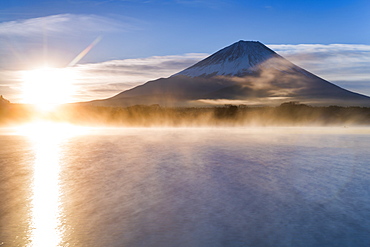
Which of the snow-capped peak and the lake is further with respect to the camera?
the snow-capped peak

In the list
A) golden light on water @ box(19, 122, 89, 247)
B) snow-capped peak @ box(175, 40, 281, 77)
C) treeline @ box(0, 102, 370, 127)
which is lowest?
treeline @ box(0, 102, 370, 127)

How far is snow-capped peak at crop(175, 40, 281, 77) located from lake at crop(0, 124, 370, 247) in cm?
14348

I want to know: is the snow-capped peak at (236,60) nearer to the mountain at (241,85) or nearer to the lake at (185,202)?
the mountain at (241,85)

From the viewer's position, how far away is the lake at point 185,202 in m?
4.68

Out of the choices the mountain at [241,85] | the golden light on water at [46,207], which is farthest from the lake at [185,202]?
the mountain at [241,85]

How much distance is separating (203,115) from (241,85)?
329ft

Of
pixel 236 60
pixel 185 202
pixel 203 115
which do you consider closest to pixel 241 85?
pixel 236 60

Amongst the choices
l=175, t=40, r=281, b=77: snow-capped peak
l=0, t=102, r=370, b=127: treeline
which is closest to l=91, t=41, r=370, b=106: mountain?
l=175, t=40, r=281, b=77: snow-capped peak

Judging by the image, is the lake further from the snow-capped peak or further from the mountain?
the snow-capped peak

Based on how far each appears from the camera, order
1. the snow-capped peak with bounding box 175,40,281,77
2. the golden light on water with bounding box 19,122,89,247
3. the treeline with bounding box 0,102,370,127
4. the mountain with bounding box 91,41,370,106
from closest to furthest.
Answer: the golden light on water with bounding box 19,122,89,247 → the treeline with bounding box 0,102,370,127 → the mountain with bounding box 91,41,370,106 → the snow-capped peak with bounding box 175,40,281,77

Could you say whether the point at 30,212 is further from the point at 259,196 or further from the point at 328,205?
the point at 328,205

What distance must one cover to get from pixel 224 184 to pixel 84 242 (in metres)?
3.93

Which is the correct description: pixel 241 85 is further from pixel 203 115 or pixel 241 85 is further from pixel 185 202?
pixel 185 202

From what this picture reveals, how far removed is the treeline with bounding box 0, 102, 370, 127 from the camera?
4941 cm
